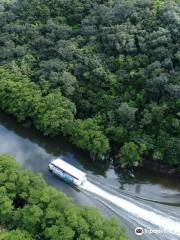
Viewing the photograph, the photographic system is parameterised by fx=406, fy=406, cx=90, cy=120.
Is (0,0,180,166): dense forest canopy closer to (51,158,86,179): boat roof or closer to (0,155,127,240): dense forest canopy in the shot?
(51,158,86,179): boat roof

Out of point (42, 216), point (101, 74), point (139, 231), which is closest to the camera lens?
point (42, 216)

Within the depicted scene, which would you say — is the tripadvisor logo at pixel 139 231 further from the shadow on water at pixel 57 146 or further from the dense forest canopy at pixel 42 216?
the shadow on water at pixel 57 146

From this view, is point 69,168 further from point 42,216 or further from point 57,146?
point 42,216

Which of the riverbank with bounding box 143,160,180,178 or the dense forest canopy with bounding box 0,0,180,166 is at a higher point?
the dense forest canopy with bounding box 0,0,180,166

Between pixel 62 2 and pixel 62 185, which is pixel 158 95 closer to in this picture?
pixel 62 185

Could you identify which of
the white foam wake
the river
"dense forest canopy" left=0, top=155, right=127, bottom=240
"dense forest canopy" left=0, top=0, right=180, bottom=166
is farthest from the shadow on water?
"dense forest canopy" left=0, top=155, right=127, bottom=240

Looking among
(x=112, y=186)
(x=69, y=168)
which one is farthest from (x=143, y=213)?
(x=69, y=168)

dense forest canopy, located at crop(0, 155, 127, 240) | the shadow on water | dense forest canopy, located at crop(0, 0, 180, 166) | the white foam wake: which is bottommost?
the white foam wake
